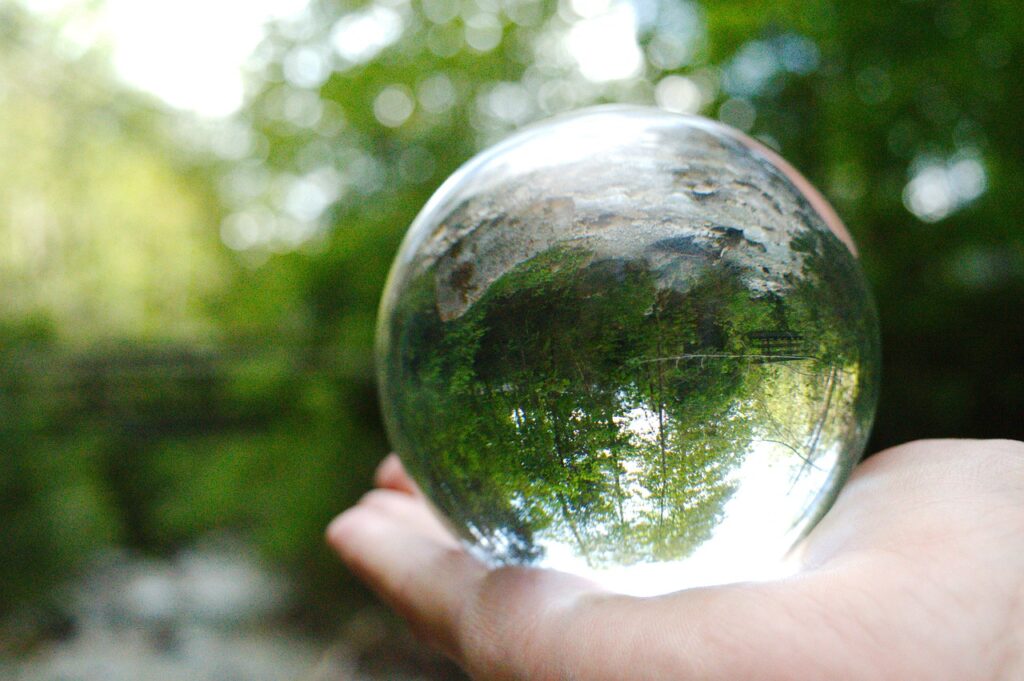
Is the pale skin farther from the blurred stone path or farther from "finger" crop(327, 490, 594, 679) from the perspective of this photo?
the blurred stone path

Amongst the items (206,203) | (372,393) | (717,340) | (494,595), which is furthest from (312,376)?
(206,203)

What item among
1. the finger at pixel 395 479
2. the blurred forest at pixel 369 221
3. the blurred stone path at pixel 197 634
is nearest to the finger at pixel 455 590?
the finger at pixel 395 479

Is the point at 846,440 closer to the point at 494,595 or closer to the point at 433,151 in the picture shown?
the point at 494,595

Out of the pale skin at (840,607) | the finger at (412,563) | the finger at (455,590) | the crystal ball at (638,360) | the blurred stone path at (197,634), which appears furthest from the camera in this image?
the blurred stone path at (197,634)

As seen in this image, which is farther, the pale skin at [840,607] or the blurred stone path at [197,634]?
the blurred stone path at [197,634]

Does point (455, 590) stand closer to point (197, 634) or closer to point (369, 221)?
point (369, 221)

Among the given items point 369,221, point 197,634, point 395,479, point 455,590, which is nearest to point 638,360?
point 455,590

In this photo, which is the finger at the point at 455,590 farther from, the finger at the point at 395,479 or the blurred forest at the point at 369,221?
the blurred forest at the point at 369,221
